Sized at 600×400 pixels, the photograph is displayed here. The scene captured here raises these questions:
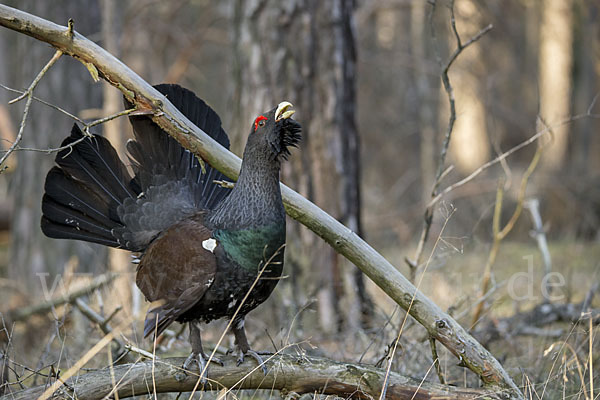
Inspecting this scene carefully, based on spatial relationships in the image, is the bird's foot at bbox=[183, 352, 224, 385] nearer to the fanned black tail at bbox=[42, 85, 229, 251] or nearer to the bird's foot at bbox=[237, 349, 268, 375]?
the bird's foot at bbox=[237, 349, 268, 375]

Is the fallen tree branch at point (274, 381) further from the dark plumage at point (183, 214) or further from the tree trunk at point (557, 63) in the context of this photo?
the tree trunk at point (557, 63)

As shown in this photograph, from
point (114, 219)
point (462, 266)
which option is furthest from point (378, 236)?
point (114, 219)

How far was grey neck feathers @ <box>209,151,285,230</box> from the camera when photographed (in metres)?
3.15

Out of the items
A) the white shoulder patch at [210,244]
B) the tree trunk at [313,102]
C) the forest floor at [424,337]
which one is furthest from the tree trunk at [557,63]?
the white shoulder patch at [210,244]

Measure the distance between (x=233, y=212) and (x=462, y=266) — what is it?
5476 mm

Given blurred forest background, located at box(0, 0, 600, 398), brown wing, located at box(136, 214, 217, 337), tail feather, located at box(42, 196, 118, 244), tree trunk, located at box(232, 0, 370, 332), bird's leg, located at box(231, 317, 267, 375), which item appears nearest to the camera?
brown wing, located at box(136, 214, 217, 337)

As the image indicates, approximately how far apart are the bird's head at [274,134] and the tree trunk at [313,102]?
2.14m

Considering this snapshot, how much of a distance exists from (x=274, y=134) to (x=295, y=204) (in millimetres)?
400

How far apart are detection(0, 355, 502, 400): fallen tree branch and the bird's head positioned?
108 cm

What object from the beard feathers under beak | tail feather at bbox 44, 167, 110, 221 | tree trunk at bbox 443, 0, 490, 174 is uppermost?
tree trunk at bbox 443, 0, 490, 174

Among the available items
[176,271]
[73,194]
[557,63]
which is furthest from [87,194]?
[557,63]

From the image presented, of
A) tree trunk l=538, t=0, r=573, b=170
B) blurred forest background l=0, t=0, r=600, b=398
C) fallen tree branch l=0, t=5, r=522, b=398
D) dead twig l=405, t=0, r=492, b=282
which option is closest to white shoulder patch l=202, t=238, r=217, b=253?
fallen tree branch l=0, t=5, r=522, b=398

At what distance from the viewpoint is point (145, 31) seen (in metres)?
13.6

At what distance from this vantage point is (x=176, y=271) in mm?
3279
